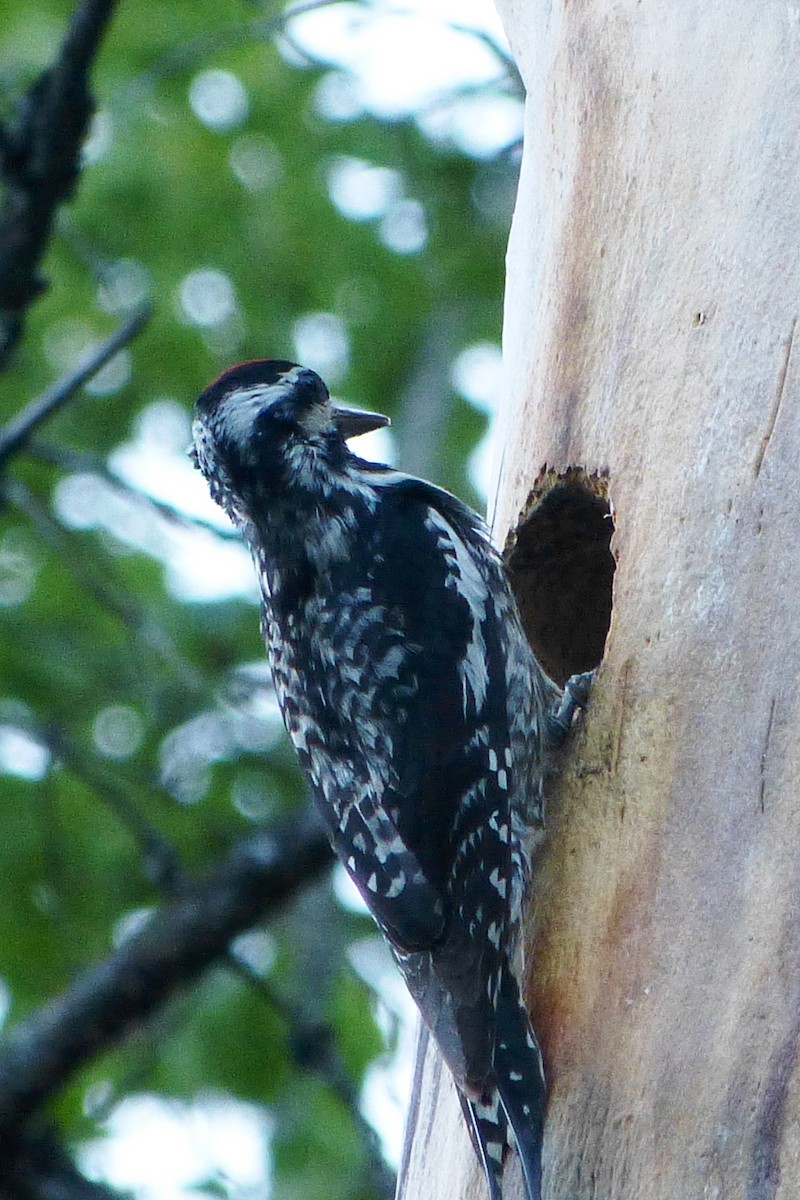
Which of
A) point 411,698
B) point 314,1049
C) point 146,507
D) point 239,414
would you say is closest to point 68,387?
point 146,507

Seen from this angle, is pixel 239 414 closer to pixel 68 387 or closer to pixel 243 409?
pixel 243 409

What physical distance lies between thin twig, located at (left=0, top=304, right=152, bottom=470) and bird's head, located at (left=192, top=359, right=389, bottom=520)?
0.54 metres

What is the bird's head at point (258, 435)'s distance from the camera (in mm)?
3305

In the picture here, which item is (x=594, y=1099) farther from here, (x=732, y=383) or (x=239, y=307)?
(x=239, y=307)

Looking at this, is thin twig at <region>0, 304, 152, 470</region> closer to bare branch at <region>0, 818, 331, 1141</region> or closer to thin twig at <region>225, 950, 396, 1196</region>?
bare branch at <region>0, 818, 331, 1141</region>

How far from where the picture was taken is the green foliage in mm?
4891

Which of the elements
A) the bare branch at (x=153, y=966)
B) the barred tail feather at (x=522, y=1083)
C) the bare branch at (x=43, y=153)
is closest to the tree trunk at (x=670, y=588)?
the barred tail feather at (x=522, y=1083)

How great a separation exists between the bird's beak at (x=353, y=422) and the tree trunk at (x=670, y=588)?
45 cm

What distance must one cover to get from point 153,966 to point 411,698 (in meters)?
1.82

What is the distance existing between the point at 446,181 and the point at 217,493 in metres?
2.38

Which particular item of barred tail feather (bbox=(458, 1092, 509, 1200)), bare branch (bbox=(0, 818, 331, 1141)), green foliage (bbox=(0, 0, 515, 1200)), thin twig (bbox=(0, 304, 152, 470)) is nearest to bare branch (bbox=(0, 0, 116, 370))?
thin twig (bbox=(0, 304, 152, 470))

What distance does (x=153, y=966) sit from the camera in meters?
4.45

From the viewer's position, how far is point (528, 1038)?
8.24 ft

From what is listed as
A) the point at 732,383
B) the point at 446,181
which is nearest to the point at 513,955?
the point at 732,383
